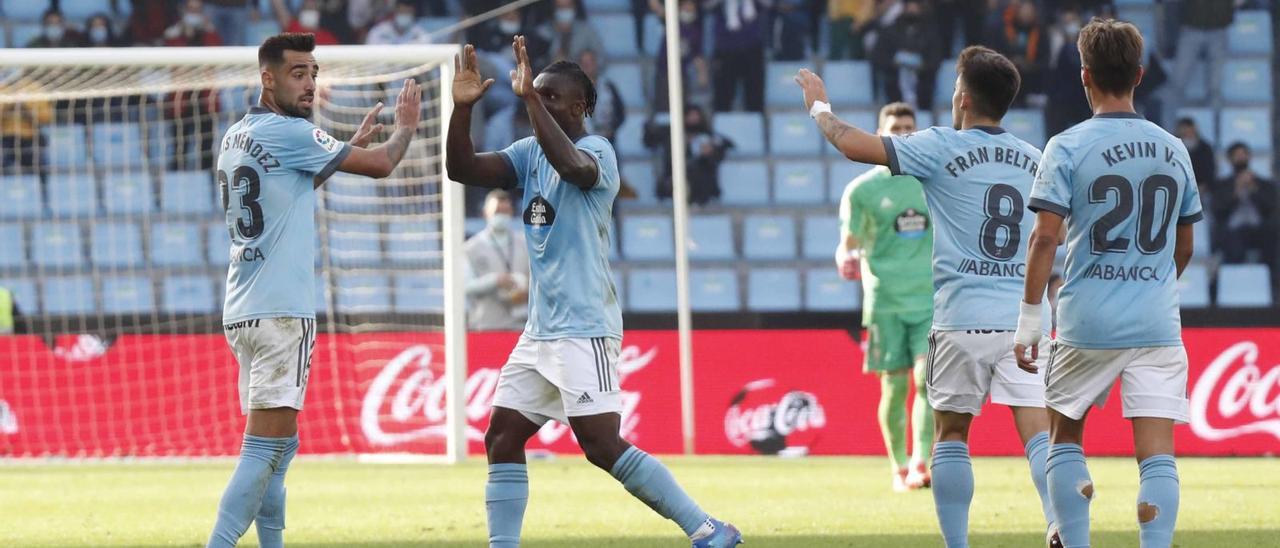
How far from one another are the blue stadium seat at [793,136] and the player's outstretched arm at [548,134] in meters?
13.3

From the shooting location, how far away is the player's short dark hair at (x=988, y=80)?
21.2 feet

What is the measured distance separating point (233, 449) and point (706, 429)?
353 cm

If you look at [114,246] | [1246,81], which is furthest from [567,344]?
[1246,81]

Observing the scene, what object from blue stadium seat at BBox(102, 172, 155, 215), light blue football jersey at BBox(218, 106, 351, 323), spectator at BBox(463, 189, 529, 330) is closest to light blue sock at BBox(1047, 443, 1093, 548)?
light blue football jersey at BBox(218, 106, 351, 323)

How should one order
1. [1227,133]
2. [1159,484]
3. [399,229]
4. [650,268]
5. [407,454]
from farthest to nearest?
1. [1227,133]
2. [650,268]
3. [399,229]
4. [407,454]
5. [1159,484]

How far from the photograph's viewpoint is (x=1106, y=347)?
19.4ft

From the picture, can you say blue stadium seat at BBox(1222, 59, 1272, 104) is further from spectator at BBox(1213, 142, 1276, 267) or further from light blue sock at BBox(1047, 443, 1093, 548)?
light blue sock at BBox(1047, 443, 1093, 548)

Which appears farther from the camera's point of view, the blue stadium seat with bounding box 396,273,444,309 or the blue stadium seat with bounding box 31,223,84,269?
the blue stadium seat with bounding box 31,223,84,269

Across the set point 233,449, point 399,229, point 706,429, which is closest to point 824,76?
point 399,229

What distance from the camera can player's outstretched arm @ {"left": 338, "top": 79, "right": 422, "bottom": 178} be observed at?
21.1 feet

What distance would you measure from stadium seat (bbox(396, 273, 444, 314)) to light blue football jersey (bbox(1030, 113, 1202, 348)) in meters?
10.6

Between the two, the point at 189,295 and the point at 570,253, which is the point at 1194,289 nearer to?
the point at 189,295

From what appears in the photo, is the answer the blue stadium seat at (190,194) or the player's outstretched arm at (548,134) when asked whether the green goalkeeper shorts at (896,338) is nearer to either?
the player's outstretched arm at (548,134)

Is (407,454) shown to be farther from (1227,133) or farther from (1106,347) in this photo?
(1227,133)
